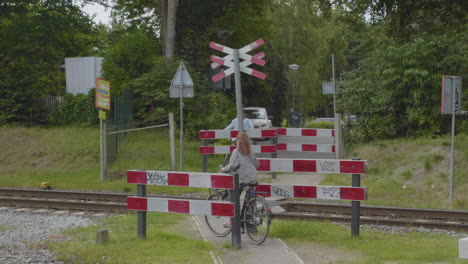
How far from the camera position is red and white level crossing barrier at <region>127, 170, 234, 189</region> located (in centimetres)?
841

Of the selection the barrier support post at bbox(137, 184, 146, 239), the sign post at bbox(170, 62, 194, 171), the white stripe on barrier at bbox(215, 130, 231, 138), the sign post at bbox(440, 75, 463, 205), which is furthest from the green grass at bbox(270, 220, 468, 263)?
the sign post at bbox(170, 62, 194, 171)

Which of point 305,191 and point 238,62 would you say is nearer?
point 305,191

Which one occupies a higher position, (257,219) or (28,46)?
(28,46)

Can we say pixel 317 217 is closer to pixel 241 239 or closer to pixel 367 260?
pixel 241 239

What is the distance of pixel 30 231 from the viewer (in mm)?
10859

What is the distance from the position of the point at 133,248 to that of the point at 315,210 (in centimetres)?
481

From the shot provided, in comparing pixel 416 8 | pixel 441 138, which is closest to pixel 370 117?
pixel 441 138

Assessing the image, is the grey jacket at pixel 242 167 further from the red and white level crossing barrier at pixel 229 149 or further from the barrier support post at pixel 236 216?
the red and white level crossing barrier at pixel 229 149

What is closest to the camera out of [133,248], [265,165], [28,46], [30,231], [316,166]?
[133,248]

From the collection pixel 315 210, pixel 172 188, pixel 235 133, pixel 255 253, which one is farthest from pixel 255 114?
pixel 255 253

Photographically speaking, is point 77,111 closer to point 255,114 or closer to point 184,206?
point 255,114

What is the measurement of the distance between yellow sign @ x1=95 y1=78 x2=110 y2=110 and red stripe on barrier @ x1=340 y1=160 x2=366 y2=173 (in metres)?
9.79

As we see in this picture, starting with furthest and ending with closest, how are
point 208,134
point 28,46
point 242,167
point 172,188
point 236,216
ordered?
point 28,46
point 208,134
point 172,188
point 242,167
point 236,216

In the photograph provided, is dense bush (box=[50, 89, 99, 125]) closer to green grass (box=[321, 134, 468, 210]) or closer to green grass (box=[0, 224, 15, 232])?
green grass (box=[321, 134, 468, 210])
